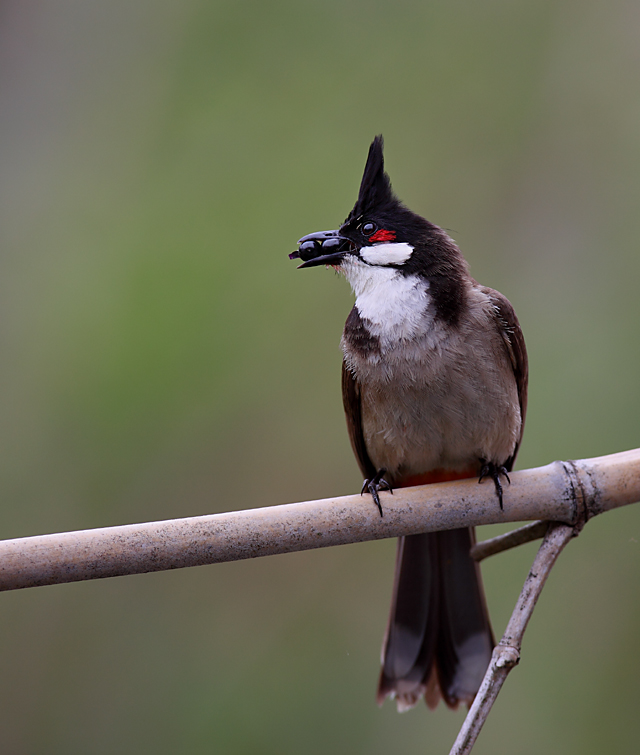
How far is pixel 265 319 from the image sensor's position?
2.54m

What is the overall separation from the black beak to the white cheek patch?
4 cm

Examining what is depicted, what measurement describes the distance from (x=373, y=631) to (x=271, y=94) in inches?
74.2

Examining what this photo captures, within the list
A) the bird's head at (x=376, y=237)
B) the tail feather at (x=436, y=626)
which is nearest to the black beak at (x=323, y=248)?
the bird's head at (x=376, y=237)

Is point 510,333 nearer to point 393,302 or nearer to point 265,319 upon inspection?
point 393,302

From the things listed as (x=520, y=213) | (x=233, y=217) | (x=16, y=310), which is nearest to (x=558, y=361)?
(x=520, y=213)

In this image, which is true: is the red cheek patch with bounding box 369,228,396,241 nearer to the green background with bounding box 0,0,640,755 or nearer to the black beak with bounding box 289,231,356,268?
the black beak with bounding box 289,231,356,268

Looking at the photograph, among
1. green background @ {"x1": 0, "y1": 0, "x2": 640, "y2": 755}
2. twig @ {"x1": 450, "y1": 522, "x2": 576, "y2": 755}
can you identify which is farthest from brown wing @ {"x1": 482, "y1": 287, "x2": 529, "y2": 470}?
green background @ {"x1": 0, "y1": 0, "x2": 640, "y2": 755}

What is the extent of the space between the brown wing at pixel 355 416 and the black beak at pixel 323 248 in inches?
10.2

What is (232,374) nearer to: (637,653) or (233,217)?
(233,217)

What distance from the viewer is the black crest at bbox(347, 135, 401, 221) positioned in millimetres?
1665

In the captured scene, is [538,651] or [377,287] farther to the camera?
[538,651]

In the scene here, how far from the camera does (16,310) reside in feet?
8.36

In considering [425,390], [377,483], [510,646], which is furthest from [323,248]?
[510,646]

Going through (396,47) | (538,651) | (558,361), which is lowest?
(538,651)
